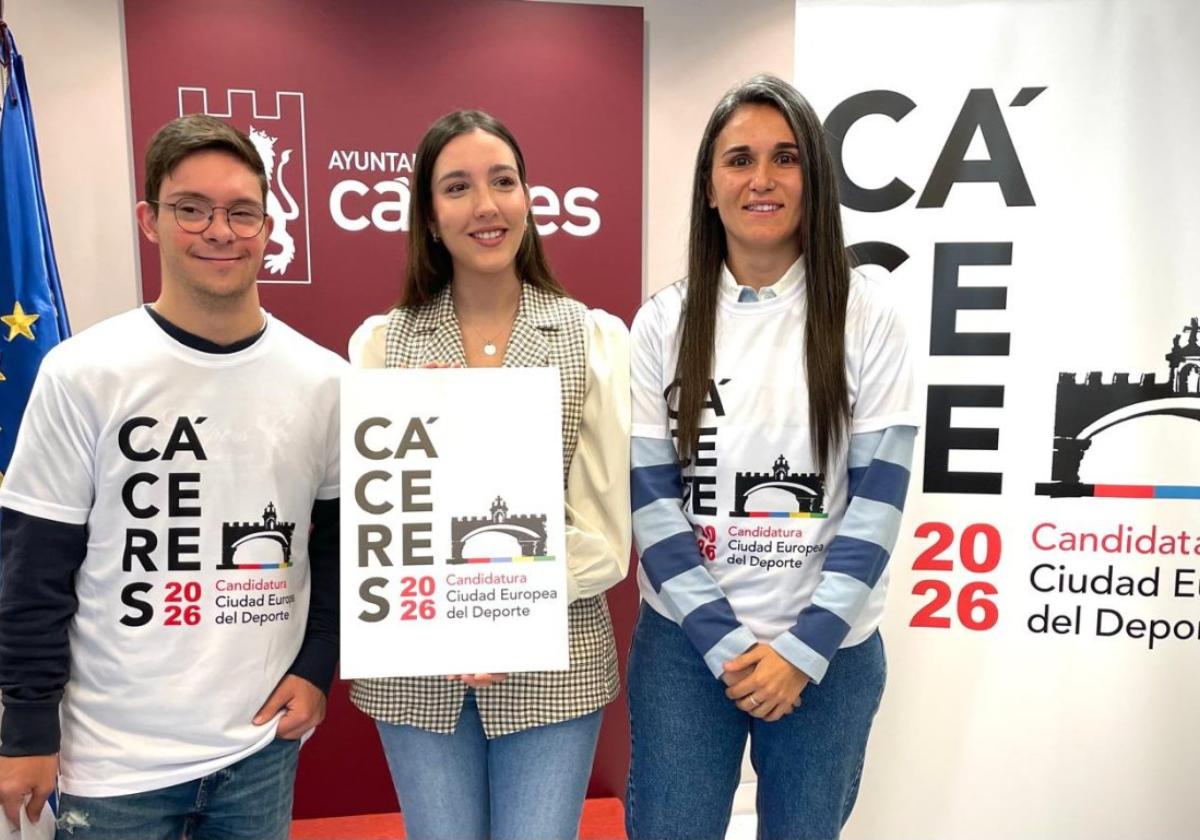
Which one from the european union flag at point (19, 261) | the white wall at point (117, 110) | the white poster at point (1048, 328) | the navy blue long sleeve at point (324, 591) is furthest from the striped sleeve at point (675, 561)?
the european union flag at point (19, 261)

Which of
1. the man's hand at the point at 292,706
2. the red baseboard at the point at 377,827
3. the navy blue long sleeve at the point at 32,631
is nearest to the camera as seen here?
the navy blue long sleeve at the point at 32,631

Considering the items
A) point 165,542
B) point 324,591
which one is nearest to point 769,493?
point 324,591

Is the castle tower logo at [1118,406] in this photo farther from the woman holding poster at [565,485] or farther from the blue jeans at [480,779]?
the blue jeans at [480,779]

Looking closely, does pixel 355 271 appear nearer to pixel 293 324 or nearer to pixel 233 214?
pixel 293 324

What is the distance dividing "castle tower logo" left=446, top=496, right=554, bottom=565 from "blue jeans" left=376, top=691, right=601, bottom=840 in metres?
0.31

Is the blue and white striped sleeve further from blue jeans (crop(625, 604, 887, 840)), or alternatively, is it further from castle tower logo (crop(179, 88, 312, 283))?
castle tower logo (crop(179, 88, 312, 283))

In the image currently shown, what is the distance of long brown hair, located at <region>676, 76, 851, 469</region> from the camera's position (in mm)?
1600

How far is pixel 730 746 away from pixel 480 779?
0.51m

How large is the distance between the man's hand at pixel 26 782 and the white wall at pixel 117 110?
5.77 ft

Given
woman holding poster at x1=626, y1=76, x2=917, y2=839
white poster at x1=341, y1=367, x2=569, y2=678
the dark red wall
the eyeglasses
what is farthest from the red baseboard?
the eyeglasses

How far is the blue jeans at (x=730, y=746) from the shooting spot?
1.62m

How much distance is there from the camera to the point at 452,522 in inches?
58.5

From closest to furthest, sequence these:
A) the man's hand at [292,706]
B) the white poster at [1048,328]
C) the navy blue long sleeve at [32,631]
A: 1. the navy blue long sleeve at [32,631]
2. the man's hand at [292,706]
3. the white poster at [1048,328]

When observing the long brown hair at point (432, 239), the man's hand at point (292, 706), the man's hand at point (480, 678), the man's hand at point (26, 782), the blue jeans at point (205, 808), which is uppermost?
the long brown hair at point (432, 239)
